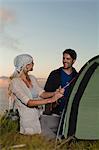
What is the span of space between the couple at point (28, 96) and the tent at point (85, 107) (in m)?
0.12

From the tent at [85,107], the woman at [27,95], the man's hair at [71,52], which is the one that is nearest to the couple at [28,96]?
the woman at [27,95]

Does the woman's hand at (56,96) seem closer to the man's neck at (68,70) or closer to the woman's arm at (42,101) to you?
the woman's arm at (42,101)

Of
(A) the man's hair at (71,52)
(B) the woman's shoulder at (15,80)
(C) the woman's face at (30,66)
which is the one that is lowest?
(B) the woman's shoulder at (15,80)

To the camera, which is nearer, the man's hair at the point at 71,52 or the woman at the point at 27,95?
the woman at the point at 27,95

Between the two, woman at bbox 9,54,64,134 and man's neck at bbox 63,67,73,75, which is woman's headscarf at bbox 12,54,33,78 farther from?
man's neck at bbox 63,67,73,75

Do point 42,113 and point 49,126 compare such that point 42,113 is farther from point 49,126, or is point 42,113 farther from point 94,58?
point 94,58

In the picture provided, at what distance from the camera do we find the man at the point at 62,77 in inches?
146

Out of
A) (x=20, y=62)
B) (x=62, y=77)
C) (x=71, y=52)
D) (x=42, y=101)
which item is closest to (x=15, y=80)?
(x=20, y=62)

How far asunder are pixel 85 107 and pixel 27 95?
0.47m

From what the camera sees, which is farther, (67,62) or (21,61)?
(67,62)

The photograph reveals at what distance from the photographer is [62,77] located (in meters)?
3.77

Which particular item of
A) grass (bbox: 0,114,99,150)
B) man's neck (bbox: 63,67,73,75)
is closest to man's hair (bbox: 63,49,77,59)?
man's neck (bbox: 63,67,73,75)

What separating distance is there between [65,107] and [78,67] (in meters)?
0.35

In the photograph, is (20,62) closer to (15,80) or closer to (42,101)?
(15,80)
